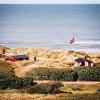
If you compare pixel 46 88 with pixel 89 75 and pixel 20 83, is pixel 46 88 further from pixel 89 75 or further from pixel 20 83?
pixel 89 75

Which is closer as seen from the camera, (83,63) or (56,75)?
(56,75)

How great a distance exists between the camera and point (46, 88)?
26828 millimetres

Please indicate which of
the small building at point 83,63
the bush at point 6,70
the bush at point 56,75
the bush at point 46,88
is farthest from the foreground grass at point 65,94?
the small building at point 83,63

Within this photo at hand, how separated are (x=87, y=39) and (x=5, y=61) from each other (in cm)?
2435

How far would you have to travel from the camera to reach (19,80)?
27.5 metres

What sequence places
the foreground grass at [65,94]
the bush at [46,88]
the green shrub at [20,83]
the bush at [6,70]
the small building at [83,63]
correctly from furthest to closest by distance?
the small building at [83,63] < the bush at [6,70] < the green shrub at [20,83] < the bush at [46,88] < the foreground grass at [65,94]

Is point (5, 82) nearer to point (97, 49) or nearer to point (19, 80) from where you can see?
point (19, 80)

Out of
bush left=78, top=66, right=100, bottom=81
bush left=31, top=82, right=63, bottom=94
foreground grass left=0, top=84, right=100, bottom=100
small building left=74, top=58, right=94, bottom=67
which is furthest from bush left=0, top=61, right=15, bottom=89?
small building left=74, top=58, right=94, bottom=67

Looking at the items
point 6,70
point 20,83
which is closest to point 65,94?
point 20,83

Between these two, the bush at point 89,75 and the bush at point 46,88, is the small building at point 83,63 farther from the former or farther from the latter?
the bush at point 46,88

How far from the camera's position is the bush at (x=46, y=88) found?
2647 centimetres

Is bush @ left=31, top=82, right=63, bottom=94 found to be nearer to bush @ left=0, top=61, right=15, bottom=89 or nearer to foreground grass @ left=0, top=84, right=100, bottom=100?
foreground grass @ left=0, top=84, right=100, bottom=100

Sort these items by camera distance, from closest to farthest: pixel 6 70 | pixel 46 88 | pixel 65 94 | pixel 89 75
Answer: pixel 65 94
pixel 46 88
pixel 89 75
pixel 6 70

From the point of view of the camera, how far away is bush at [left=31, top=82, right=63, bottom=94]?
86.8 ft
